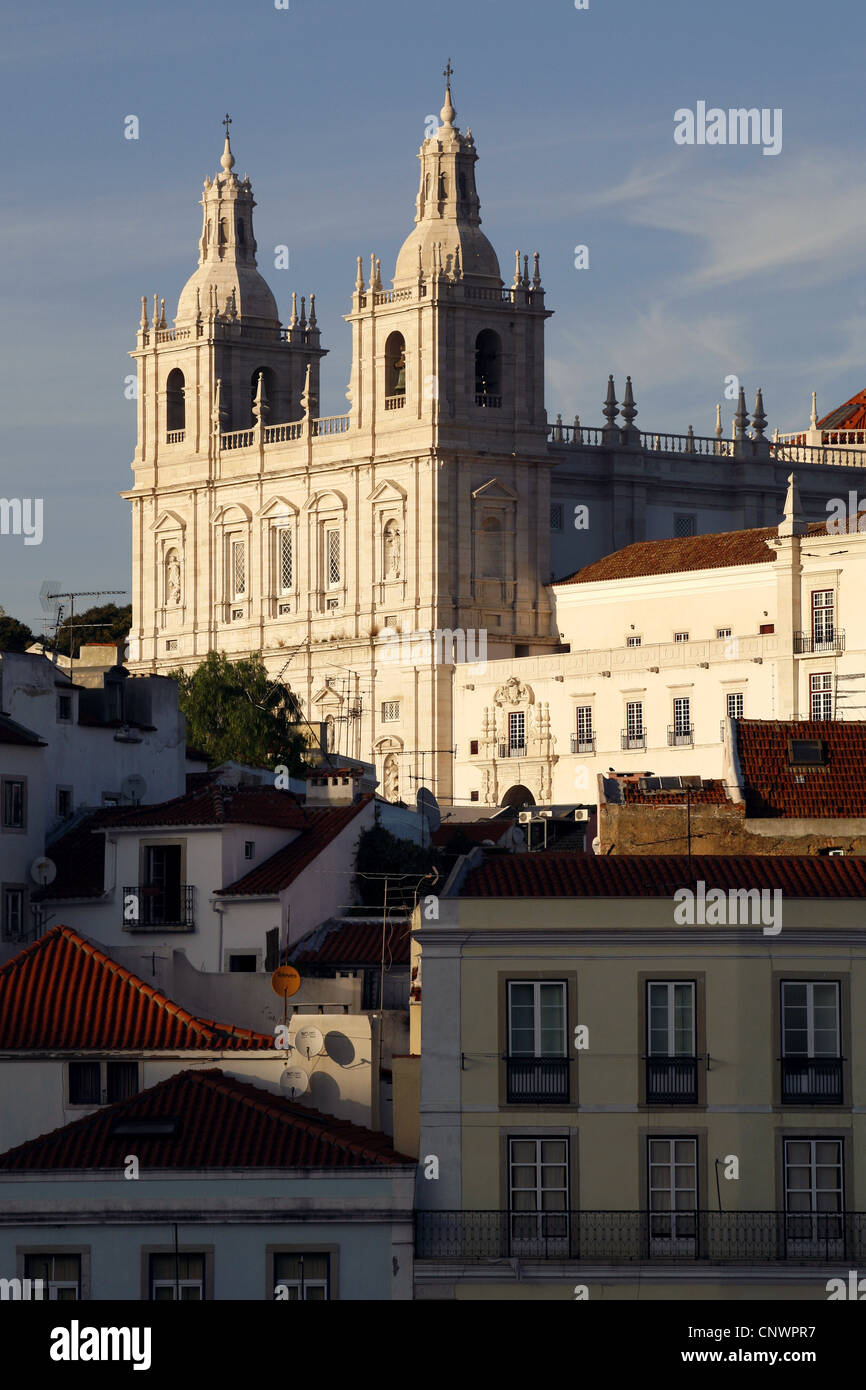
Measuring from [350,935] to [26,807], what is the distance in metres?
7.05

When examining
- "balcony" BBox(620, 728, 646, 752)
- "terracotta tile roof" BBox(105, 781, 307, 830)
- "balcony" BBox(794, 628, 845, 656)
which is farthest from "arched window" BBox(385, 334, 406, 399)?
"terracotta tile roof" BBox(105, 781, 307, 830)

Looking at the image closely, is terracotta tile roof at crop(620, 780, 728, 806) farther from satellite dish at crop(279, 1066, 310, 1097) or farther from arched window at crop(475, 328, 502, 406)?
arched window at crop(475, 328, 502, 406)

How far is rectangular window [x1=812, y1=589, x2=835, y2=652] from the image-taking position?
412 feet

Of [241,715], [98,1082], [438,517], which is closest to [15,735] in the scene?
[98,1082]

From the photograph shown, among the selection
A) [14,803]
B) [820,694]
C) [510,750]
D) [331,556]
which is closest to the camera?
[14,803]

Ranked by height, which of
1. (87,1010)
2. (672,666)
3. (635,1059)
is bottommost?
(635,1059)

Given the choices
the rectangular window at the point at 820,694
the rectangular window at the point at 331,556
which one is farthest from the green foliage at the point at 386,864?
the rectangular window at the point at 331,556

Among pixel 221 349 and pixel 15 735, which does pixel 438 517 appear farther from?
pixel 15 735

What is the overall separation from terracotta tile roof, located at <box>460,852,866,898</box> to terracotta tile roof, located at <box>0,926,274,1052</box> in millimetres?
5101

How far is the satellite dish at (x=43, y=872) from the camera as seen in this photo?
211 feet

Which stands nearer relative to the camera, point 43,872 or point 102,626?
point 43,872

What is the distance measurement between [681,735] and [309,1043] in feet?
252

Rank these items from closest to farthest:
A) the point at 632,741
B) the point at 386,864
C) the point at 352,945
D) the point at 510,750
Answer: the point at 352,945
the point at 386,864
the point at 632,741
the point at 510,750

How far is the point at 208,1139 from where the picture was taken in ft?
154
